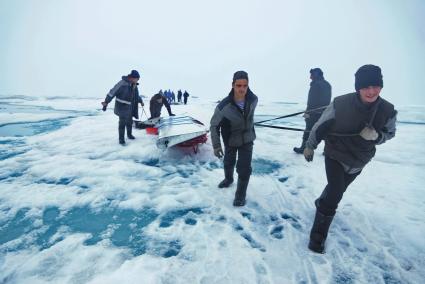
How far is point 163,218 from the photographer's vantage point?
3.59 meters

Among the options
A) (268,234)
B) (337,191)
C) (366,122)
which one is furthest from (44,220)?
→ (366,122)

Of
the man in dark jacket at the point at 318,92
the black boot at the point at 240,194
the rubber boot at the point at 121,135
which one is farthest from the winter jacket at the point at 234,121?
the rubber boot at the point at 121,135

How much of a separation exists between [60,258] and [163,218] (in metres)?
1.31

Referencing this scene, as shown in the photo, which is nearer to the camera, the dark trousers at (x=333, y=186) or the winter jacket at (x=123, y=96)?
the dark trousers at (x=333, y=186)

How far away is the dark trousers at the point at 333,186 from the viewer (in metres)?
2.75

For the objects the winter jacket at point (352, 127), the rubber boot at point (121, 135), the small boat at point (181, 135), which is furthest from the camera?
the rubber boot at point (121, 135)

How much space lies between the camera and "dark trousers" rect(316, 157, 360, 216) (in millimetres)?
2748

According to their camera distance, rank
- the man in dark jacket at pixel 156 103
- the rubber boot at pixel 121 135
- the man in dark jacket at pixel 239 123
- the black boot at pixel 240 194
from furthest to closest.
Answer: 1. the man in dark jacket at pixel 156 103
2. the rubber boot at pixel 121 135
3. the black boot at pixel 240 194
4. the man in dark jacket at pixel 239 123

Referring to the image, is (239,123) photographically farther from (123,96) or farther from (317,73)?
(123,96)

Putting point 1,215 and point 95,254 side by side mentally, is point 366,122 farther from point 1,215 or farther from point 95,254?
point 1,215

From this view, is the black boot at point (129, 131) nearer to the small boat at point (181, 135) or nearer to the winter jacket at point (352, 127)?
the small boat at point (181, 135)

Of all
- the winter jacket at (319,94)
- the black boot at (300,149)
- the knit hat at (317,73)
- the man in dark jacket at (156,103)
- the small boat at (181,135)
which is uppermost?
the knit hat at (317,73)

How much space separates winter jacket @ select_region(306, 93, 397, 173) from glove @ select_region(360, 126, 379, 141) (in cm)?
6

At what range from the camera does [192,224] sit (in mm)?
3432
